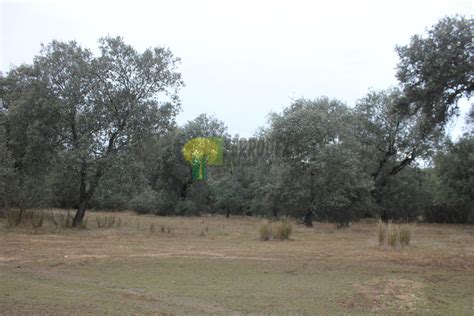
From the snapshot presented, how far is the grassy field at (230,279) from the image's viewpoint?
7.61 m

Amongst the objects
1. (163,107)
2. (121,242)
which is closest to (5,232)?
(121,242)

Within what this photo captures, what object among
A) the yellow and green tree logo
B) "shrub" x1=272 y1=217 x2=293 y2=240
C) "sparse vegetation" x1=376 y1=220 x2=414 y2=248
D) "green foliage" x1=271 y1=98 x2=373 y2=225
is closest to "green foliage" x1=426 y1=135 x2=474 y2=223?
"green foliage" x1=271 y1=98 x2=373 y2=225

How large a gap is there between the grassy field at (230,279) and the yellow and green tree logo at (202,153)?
31337 millimetres

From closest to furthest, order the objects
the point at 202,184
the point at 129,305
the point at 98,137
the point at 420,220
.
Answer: the point at 129,305
the point at 98,137
the point at 420,220
the point at 202,184

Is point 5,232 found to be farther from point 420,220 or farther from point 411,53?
point 420,220

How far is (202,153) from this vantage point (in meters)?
49.9

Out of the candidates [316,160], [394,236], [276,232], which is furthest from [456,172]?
[276,232]

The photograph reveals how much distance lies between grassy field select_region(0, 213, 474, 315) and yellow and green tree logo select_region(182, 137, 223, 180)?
1234 inches

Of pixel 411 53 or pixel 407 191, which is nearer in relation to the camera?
pixel 411 53

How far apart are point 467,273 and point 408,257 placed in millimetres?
2560

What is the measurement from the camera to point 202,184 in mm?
51875

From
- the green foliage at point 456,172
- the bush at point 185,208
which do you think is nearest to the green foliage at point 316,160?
the green foliage at point 456,172

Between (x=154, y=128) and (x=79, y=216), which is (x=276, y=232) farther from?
(x=79, y=216)

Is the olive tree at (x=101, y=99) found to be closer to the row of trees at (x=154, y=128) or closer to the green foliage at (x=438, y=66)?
the row of trees at (x=154, y=128)
